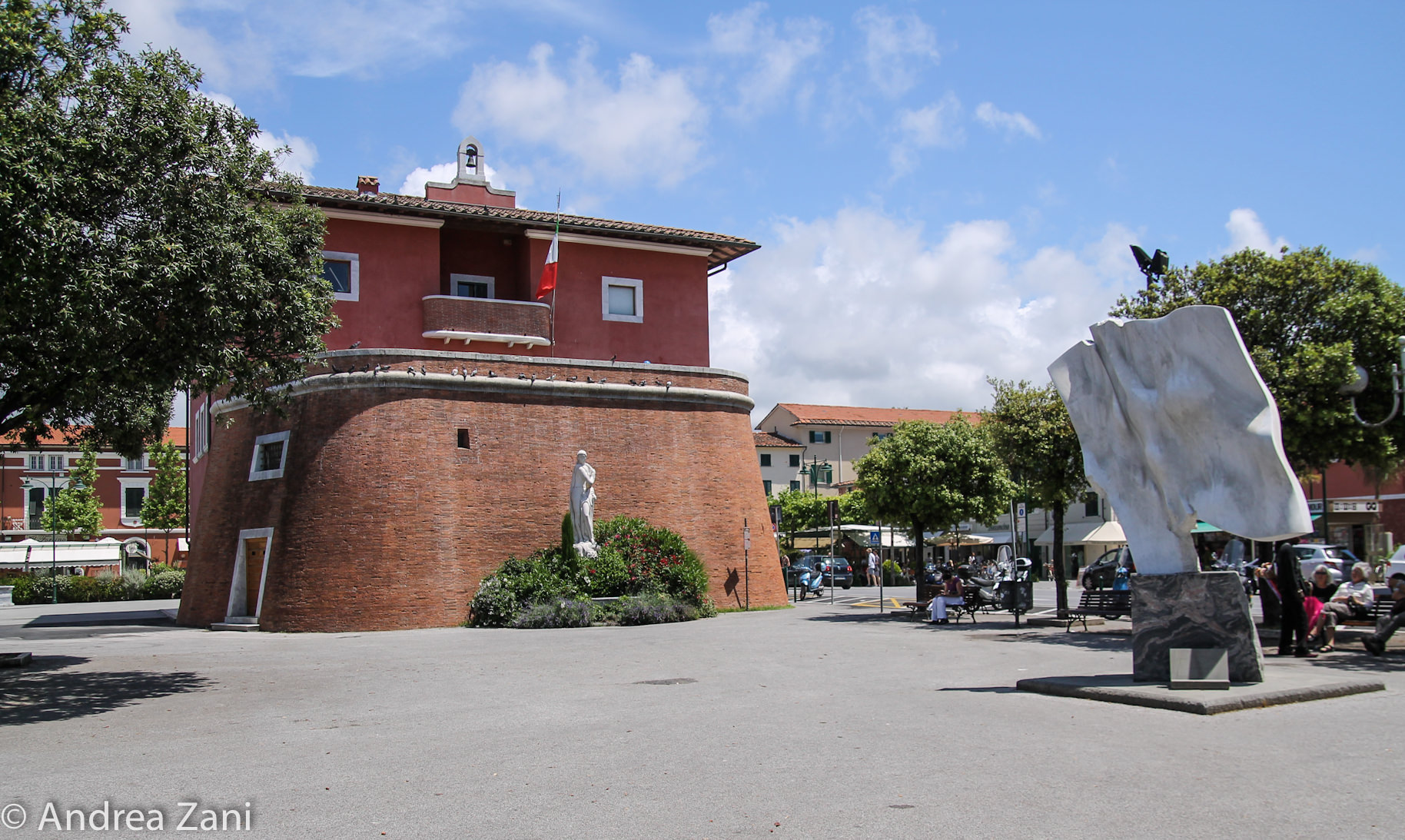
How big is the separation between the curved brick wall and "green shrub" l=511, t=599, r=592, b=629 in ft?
6.49

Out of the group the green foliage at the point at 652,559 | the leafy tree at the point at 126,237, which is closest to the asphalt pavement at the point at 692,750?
the leafy tree at the point at 126,237

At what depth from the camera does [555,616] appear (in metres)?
21.5

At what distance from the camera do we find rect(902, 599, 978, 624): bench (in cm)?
2242

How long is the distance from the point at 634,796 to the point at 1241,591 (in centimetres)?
750

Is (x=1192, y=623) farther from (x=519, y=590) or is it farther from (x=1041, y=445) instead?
(x=519, y=590)

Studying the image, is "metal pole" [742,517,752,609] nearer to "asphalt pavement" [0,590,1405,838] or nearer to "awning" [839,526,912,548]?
"asphalt pavement" [0,590,1405,838]

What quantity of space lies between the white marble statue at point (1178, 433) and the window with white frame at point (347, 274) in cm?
1946

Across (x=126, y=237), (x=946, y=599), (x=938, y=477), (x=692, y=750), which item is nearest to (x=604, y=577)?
(x=946, y=599)

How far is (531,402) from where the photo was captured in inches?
980

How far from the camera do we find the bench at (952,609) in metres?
22.4

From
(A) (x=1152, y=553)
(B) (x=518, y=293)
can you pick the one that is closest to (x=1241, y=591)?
(A) (x=1152, y=553)

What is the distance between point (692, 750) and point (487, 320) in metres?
21.1

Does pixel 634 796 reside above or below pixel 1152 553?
below

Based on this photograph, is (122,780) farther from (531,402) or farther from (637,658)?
(531,402)
